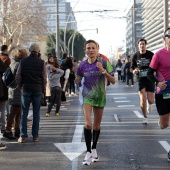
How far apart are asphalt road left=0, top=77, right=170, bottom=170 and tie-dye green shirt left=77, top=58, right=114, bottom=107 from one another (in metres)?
0.96

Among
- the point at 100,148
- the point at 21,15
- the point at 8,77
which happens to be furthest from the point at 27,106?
the point at 21,15

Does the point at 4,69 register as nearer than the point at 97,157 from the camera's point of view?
No

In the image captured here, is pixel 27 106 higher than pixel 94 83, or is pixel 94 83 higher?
pixel 94 83

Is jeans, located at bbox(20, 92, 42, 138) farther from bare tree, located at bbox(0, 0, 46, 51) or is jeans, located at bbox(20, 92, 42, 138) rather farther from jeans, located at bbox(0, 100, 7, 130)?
bare tree, located at bbox(0, 0, 46, 51)

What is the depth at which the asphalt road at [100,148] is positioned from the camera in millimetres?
7758

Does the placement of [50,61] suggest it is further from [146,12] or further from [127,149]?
[146,12]

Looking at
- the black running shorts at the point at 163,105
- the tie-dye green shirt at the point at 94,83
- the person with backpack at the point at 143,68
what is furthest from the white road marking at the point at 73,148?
the person with backpack at the point at 143,68

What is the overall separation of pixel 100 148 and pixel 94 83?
5.53 ft

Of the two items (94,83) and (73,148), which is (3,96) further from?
(94,83)

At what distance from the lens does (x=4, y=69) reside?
394 inches

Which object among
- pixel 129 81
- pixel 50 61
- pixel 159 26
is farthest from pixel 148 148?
pixel 159 26

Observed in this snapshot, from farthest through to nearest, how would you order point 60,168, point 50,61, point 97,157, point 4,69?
point 50,61 < point 4,69 < point 97,157 < point 60,168

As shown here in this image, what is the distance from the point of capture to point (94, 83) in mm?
7930

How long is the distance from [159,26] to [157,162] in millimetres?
133682
